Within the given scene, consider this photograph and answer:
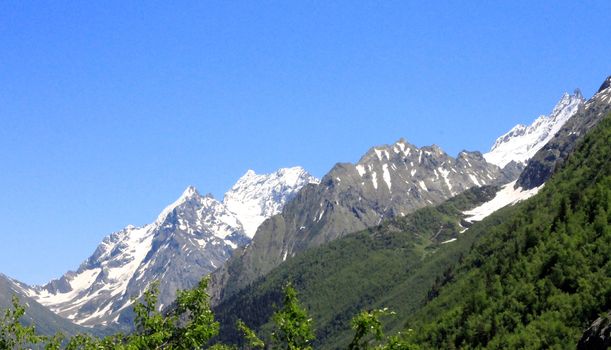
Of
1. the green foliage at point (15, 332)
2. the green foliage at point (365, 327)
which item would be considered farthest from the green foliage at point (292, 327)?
the green foliage at point (15, 332)

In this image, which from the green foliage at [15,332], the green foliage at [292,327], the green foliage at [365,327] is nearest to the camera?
the green foliage at [365,327]

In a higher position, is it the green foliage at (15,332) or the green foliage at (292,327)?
the green foliage at (15,332)

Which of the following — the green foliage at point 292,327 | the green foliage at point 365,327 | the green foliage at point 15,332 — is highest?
the green foliage at point 15,332

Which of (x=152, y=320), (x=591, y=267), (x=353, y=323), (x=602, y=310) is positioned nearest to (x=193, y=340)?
(x=152, y=320)

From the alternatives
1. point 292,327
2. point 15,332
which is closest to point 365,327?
point 292,327

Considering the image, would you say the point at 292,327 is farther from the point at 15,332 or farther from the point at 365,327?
the point at 15,332

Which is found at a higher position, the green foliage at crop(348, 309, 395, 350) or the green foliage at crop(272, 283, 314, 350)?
the green foliage at crop(272, 283, 314, 350)

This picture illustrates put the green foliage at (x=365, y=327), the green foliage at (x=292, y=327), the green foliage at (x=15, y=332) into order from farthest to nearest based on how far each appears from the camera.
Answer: the green foliage at (x=15, y=332) < the green foliage at (x=292, y=327) < the green foliage at (x=365, y=327)

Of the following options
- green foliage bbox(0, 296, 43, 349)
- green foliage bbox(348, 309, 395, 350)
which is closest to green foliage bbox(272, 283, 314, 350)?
green foliage bbox(348, 309, 395, 350)

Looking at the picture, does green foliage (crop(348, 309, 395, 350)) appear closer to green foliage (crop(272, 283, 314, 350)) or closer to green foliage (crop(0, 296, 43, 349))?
green foliage (crop(272, 283, 314, 350))

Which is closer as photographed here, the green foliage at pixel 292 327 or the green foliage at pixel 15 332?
the green foliage at pixel 292 327

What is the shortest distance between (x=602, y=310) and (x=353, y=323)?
127917mm

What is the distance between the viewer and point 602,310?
491 feet

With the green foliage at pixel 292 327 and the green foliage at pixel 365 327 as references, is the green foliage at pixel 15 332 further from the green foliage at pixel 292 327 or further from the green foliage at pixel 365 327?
the green foliage at pixel 365 327
